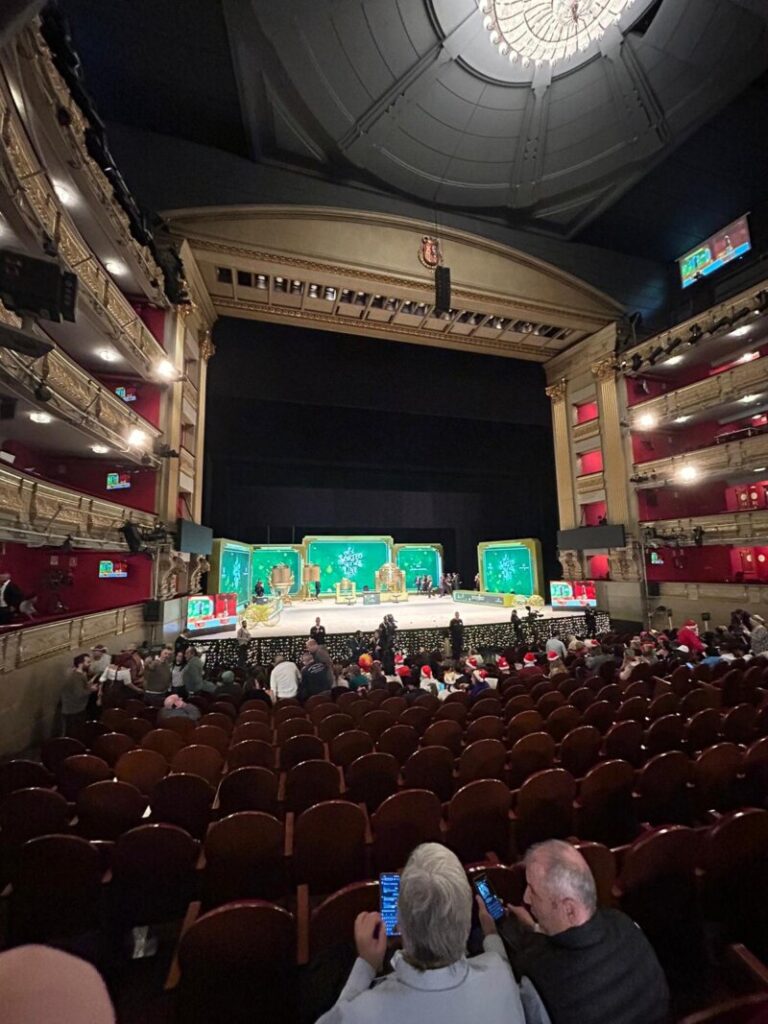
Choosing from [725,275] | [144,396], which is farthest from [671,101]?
[144,396]

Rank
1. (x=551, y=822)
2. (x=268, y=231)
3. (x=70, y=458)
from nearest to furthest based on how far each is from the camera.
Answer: (x=551, y=822)
(x=70, y=458)
(x=268, y=231)

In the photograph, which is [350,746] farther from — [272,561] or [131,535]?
[272,561]

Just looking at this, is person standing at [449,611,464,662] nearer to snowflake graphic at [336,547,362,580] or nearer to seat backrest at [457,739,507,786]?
seat backrest at [457,739,507,786]

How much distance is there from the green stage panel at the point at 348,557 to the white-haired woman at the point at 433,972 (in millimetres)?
21230

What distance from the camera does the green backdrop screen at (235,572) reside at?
15.7 meters

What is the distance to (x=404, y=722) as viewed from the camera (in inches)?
189

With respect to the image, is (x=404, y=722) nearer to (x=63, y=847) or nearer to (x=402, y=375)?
(x=63, y=847)

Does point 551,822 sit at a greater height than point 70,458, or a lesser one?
lesser

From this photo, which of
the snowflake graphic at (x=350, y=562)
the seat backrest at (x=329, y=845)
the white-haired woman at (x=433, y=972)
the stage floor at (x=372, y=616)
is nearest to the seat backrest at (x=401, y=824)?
the seat backrest at (x=329, y=845)

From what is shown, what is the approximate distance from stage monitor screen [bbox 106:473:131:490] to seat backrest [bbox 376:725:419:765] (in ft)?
32.4

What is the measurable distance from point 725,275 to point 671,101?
578 centimetres

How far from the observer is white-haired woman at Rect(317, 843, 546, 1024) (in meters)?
1.11

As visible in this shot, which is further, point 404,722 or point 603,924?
point 404,722

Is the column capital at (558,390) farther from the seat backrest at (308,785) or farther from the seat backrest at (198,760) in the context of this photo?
the seat backrest at (198,760)
